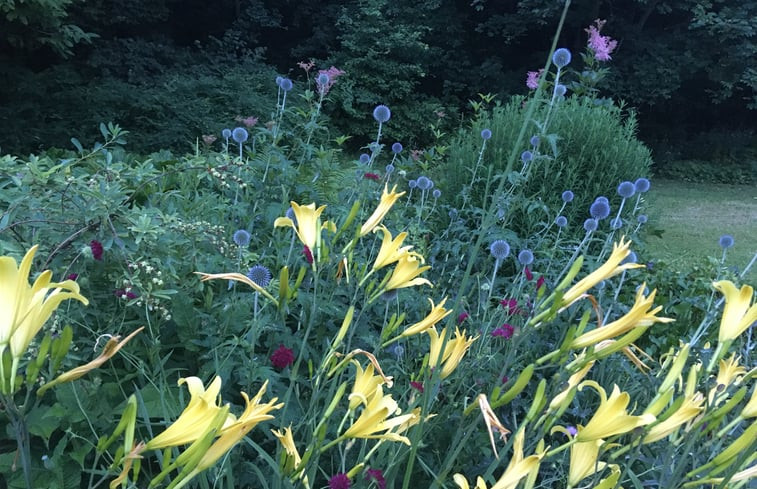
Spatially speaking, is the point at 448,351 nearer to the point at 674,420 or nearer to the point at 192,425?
the point at 674,420

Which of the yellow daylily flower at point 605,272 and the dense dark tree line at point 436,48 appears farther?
the dense dark tree line at point 436,48

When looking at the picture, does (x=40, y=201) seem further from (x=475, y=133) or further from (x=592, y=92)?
(x=592, y=92)

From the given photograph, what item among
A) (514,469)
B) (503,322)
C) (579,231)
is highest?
(514,469)

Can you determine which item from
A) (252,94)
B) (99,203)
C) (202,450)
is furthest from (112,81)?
(202,450)

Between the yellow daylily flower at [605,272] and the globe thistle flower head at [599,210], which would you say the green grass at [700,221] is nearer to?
the globe thistle flower head at [599,210]

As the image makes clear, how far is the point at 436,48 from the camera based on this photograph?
12.9 m

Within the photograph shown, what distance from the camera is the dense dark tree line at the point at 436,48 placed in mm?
10789

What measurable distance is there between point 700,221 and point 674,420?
27.8 ft

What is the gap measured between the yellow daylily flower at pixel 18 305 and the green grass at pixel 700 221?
419 cm

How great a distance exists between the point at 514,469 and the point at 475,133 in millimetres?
4045

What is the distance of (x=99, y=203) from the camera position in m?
1.61

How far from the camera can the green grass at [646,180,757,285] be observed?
19.2 feet

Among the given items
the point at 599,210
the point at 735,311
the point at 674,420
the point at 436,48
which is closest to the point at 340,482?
the point at 674,420

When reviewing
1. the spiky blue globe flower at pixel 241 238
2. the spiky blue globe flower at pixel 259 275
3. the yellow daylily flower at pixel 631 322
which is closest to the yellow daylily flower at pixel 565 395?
the yellow daylily flower at pixel 631 322
